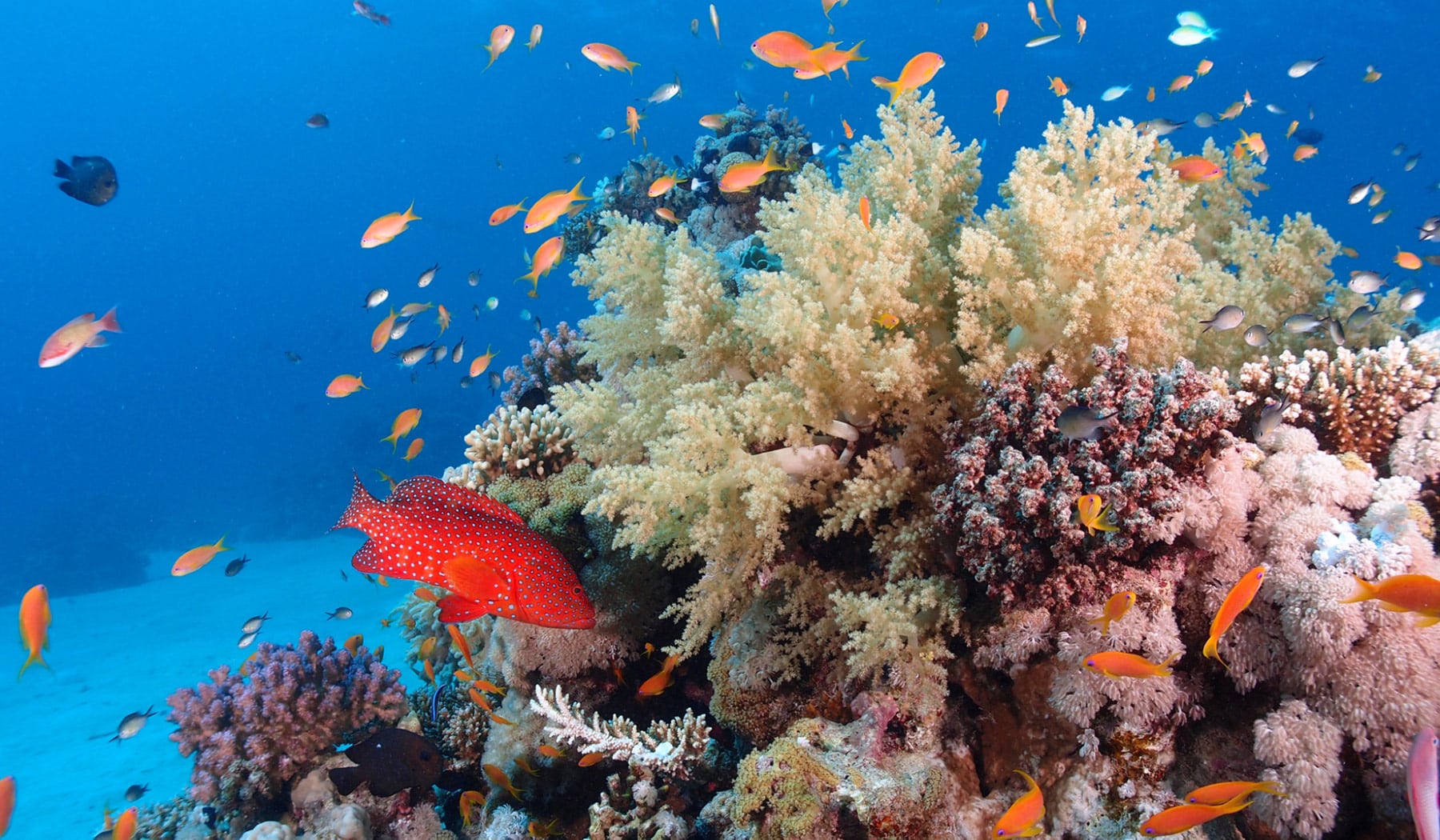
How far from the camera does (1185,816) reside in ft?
6.66

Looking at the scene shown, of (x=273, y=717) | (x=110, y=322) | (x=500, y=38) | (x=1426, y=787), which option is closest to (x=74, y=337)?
(x=110, y=322)

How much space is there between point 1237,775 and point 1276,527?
95 centimetres

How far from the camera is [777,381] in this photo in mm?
3420

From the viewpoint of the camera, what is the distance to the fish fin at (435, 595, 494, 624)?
11.8ft

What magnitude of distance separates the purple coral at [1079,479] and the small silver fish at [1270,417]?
1.49 feet

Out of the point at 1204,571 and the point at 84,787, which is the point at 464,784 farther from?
the point at 84,787

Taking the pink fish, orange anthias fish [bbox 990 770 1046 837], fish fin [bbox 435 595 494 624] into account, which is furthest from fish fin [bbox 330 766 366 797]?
the pink fish

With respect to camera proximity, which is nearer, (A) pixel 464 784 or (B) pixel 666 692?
(B) pixel 666 692

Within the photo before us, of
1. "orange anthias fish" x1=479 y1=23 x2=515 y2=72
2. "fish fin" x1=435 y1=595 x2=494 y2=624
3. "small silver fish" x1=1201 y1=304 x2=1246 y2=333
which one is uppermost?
"orange anthias fish" x1=479 y1=23 x2=515 y2=72

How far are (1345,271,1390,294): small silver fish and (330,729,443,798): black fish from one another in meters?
7.38

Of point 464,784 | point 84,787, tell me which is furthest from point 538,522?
point 84,787

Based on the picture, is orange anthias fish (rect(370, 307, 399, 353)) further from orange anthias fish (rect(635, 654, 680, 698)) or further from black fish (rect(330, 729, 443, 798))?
orange anthias fish (rect(635, 654, 680, 698))

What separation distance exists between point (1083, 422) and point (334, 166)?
13663cm

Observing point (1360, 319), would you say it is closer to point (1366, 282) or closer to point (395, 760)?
point (1366, 282)
